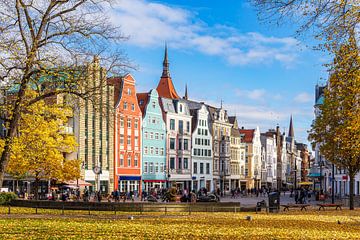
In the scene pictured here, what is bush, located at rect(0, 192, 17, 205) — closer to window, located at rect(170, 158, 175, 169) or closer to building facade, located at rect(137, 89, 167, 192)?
building facade, located at rect(137, 89, 167, 192)

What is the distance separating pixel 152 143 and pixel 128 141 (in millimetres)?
6682

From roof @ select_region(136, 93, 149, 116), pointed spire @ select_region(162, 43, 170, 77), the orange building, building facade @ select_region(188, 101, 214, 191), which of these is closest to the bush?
the orange building

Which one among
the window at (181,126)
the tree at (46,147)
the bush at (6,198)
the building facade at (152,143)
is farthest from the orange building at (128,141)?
the bush at (6,198)

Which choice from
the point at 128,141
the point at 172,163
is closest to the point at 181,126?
the point at 172,163

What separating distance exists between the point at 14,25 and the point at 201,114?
84.0 metres

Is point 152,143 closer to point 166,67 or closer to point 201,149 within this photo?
point 201,149

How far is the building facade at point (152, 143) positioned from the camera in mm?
92000

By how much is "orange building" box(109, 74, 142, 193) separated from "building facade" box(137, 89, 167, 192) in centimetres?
180

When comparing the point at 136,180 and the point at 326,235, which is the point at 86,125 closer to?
the point at 136,180

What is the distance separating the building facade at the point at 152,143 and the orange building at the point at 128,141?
180 centimetres

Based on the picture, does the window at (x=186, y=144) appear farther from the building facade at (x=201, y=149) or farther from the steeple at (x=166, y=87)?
the steeple at (x=166, y=87)

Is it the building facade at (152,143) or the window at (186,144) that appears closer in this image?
the building facade at (152,143)

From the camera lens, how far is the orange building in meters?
85.0

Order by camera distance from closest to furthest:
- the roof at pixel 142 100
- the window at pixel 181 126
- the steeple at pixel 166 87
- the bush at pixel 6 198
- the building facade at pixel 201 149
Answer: the bush at pixel 6 198 < the roof at pixel 142 100 < the window at pixel 181 126 < the building facade at pixel 201 149 < the steeple at pixel 166 87
